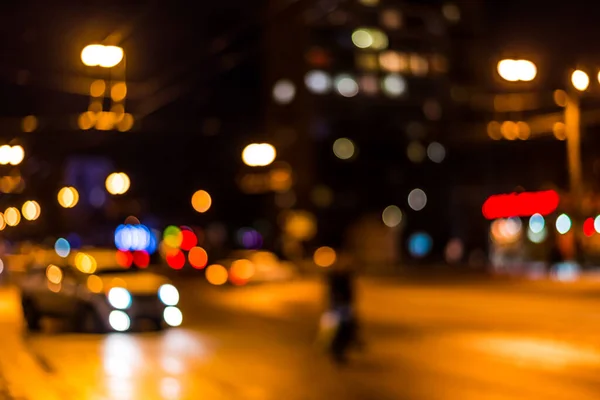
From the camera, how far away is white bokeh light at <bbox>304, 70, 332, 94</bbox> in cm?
8931

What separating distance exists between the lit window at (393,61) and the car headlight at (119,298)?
78029 mm

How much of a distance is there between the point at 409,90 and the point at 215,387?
86969 millimetres

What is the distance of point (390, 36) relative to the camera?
97.0 metres

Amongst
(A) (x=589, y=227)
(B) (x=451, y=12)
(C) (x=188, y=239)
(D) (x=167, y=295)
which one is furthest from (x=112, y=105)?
(B) (x=451, y=12)

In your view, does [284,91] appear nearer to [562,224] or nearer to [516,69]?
[562,224]

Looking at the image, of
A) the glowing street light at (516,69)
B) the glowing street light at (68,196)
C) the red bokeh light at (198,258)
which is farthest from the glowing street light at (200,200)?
the glowing street light at (516,69)

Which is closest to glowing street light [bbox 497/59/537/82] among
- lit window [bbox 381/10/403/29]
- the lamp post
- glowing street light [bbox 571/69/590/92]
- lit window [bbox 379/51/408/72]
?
glowing street light [bbox 571/69/590/92]

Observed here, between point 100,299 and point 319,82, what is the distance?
7198cm

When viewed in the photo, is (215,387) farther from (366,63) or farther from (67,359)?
(366,63)

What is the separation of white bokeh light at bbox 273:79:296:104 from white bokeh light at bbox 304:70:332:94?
6.96 ft

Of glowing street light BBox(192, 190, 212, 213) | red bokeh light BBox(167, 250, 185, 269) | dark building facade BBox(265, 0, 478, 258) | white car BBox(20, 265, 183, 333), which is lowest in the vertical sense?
white car BBox(20, 265, 183, 333)

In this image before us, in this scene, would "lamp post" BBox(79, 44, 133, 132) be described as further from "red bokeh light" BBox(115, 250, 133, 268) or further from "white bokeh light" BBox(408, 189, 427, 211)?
"white bokeh light" BBox(408, 189, 427, 211)

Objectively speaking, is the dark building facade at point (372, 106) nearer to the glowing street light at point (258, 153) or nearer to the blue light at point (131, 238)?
the blue light at point (131, 238)

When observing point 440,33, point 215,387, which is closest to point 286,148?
point 440,33
